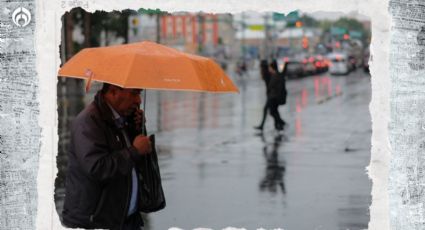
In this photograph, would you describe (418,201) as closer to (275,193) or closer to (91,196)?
(91,196)

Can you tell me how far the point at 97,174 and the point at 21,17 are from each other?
1.02m

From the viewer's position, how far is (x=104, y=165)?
5039 mm

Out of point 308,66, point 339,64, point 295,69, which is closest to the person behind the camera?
point 295,69

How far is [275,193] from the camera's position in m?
12.3

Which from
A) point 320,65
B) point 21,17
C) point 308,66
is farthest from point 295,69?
point 21,17

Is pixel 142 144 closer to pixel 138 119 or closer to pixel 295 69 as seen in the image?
pixel 138 119

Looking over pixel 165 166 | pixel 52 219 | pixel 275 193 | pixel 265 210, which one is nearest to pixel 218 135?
pixel 165 166

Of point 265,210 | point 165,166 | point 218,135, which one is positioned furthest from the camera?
point 218,135

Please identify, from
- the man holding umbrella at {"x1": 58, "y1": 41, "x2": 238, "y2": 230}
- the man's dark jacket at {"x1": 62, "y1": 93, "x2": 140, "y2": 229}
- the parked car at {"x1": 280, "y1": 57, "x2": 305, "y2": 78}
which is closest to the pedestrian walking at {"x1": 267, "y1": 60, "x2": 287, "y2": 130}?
the man holding umbrella at {"x1": 58, "y1": 41, "x2": 238, "y2": 230}

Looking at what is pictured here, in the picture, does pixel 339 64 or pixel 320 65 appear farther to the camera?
pixel 320 65

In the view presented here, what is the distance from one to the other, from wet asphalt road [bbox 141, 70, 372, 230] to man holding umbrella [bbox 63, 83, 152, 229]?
15.2 feet

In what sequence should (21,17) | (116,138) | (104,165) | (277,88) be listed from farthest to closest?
(277,88), (21,17), (116,138), (104,165)

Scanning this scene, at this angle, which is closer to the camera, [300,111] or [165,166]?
[165,166]

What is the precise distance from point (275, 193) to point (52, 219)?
23.0 feet
